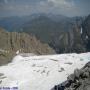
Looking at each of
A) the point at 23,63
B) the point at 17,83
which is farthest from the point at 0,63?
the point at 17,83

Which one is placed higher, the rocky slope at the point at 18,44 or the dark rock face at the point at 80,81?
the rocky slope at the point at 18,44

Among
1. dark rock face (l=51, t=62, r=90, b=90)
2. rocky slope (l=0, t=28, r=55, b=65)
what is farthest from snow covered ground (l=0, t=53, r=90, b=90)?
rocky slope (l=0, t=28, r=55, b=65)

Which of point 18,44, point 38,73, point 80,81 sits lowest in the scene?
point 38,73

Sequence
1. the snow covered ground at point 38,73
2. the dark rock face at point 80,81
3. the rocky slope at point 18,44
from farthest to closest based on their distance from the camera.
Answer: the rocky slope at point 18,44
the snow covered ground at point 38,73
the dark rock face at point 80,81

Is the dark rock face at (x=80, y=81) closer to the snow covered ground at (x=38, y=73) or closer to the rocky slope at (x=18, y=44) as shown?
the snow covered ground at (x=38, y=73)

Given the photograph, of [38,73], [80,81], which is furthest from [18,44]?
[80,81]

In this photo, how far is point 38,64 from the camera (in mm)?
50375

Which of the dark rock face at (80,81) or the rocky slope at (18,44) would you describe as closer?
the dark rock face at (80,81)

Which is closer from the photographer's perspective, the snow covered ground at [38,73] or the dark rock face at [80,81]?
the dark rock face at [80,81]

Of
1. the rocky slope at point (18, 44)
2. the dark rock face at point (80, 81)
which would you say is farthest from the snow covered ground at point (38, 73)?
the rocky slope at point (18, 44)

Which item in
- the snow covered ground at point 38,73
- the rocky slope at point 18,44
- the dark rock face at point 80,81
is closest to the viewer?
the dark rock face at point 80,81

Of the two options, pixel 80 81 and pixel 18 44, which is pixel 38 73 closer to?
pixel 80 81

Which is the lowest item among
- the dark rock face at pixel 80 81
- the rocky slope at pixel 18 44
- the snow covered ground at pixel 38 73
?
the snow covered ground at pixel 38 73

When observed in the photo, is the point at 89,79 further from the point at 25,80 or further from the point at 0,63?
the point at 0,63
